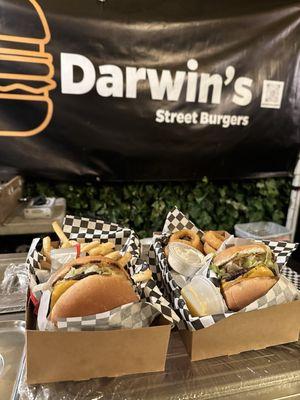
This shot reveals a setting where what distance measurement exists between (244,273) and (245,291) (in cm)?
8

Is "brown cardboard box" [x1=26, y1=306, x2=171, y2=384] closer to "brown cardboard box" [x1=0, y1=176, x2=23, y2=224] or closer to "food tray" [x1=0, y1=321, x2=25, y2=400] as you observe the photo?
"food tray" [x1=0, y1=321, x2=25, y2=400]

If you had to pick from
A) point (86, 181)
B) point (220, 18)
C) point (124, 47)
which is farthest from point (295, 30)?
point (86, 181)

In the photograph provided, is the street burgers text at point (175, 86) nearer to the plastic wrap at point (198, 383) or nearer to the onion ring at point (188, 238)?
the onion ring at point (188, 238)

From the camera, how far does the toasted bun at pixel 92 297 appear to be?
759mm

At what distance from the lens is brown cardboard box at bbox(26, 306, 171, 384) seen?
713 mm

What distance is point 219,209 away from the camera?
3121 millimetres

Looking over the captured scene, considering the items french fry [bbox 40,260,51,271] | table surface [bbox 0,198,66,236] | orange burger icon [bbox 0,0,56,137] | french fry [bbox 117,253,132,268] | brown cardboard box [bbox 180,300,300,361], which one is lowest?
table surface [bbox 0,198,66,236]

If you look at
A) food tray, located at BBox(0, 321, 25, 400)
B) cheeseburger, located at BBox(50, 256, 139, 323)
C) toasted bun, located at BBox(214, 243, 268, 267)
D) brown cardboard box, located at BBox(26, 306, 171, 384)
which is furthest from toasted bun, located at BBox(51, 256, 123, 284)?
toasted bun, located at BBox(214, 243, 268, 267)

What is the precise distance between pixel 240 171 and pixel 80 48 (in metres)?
1.73

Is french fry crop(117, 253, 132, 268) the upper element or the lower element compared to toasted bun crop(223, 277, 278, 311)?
upper

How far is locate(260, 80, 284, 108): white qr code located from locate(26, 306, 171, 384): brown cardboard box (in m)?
2.42

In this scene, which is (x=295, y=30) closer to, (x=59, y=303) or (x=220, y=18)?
(x=220, y=18)

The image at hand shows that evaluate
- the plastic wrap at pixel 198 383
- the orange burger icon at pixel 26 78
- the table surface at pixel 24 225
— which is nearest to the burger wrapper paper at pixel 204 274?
the plastic wrap at pixel 198 383

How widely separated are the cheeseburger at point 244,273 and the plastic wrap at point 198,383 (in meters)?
0.17
